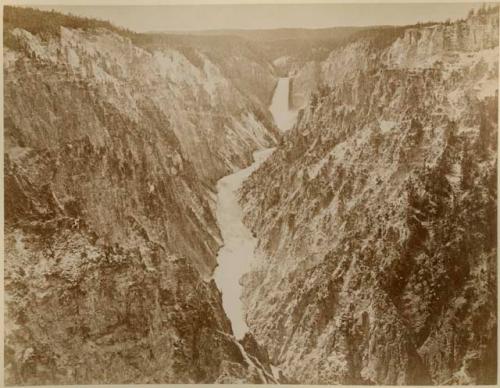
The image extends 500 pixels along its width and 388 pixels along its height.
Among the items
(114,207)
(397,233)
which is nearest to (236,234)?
(114,207)

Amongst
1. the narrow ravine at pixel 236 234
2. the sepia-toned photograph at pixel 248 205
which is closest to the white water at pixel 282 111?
the narrow ravine at pixel 236 234

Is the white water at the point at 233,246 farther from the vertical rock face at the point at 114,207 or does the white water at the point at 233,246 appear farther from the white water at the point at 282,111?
the white water at the point at 282,111

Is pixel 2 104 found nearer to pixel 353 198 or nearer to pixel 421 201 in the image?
pixel 353 198

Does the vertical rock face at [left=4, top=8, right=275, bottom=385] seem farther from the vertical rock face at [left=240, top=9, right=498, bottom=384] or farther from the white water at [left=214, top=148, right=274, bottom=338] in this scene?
the vertical rock face at [left=240, top=9, right=498, bottom=384]

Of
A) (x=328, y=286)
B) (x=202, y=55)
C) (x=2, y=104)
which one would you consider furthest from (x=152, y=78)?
(x=328, y=286)

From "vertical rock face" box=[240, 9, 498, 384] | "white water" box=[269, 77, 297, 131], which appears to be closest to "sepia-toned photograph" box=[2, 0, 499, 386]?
"vertical rock face" box=[240, 9, 498, 384]

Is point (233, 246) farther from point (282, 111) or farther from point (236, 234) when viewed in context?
point (282, 111)
